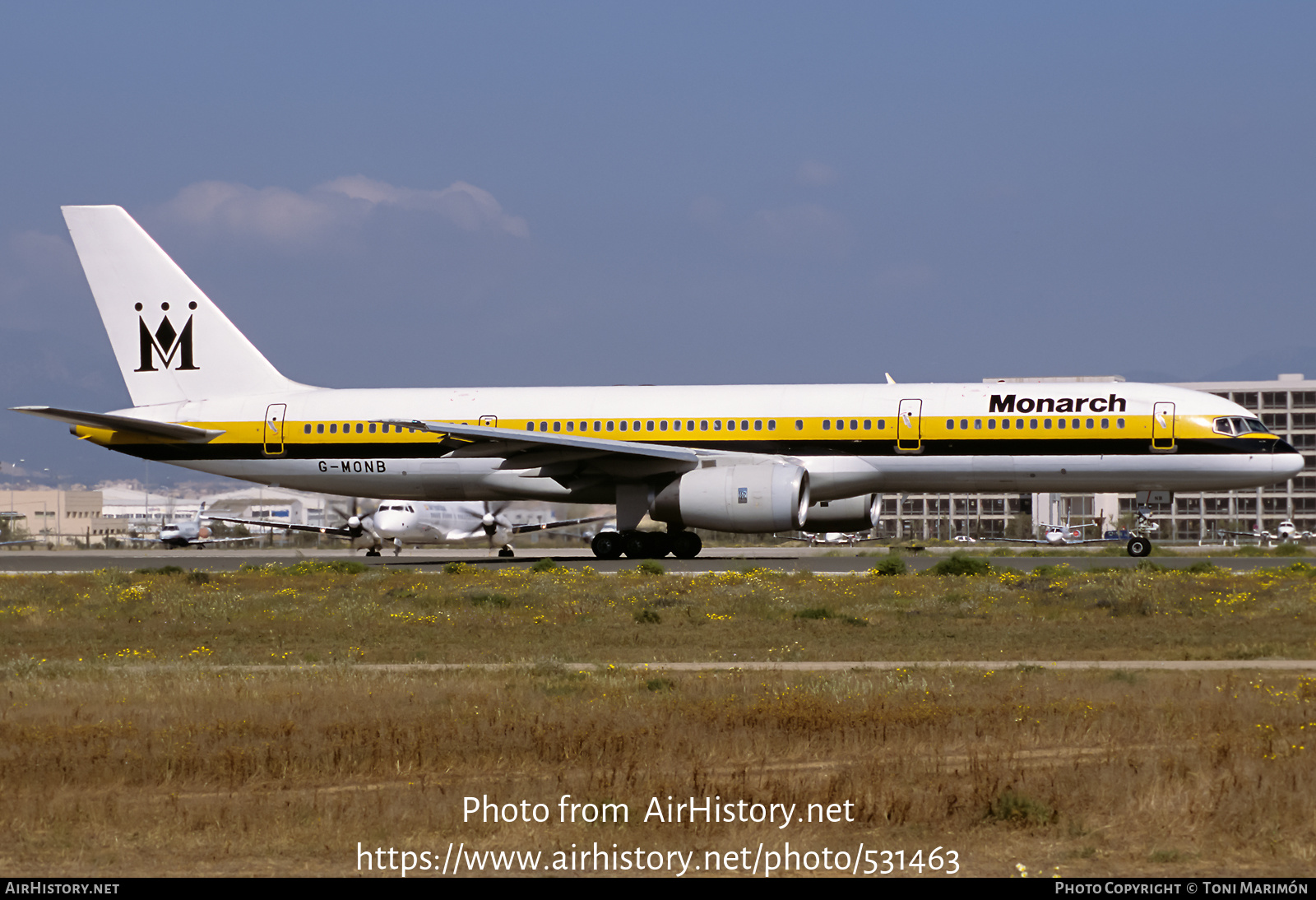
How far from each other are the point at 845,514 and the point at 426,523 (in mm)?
18120

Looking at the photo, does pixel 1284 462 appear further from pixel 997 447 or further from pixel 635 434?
pixel 635 434

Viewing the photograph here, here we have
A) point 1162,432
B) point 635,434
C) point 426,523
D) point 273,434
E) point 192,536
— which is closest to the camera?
point 1162,432

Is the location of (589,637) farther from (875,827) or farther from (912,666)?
(875,827)

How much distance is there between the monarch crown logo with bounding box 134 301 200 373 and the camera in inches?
1527

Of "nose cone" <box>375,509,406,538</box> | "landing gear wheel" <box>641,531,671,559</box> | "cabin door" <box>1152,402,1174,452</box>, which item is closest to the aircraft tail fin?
"nose cone" <box>375,509,406,538</box>

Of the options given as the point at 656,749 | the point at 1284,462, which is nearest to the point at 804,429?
the point at 1284,462

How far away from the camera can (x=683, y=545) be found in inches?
1432

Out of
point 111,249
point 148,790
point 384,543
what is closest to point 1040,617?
point 148,790

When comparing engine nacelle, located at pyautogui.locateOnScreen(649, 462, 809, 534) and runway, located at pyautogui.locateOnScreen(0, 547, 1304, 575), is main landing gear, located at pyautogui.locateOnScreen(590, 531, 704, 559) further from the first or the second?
engine nacelle, located at pyautogui.locateOnScreen(649, 462, 809, 534)

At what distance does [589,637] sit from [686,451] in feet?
49.3

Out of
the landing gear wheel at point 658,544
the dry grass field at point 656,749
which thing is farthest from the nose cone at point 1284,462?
the landing gear wheel at point 658,544

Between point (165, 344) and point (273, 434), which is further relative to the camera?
point (165, 344)

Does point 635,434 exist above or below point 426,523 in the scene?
above

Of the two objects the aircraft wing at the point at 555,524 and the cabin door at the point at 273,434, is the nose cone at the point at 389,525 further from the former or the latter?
the cabin door at the point at 273,434
